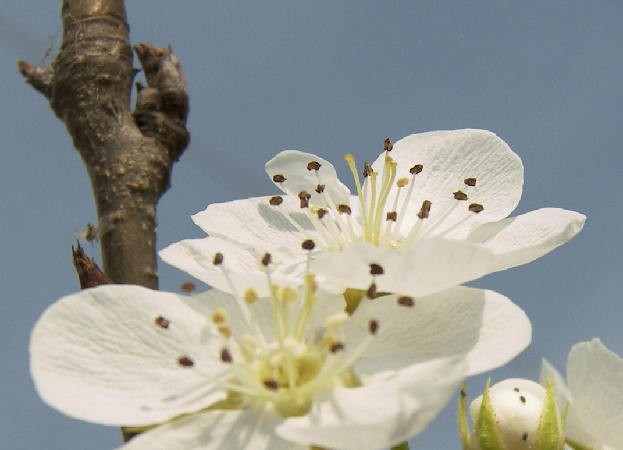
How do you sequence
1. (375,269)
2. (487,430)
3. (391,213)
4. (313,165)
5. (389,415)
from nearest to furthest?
(389,415)
(375,269)
(487,430)
(391,213)
(313,165)

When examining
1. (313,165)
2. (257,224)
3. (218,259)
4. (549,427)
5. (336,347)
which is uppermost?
(313,165)

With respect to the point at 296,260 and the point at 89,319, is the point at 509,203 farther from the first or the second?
the point at 89,319

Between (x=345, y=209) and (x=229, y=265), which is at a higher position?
(x=345, y=209)

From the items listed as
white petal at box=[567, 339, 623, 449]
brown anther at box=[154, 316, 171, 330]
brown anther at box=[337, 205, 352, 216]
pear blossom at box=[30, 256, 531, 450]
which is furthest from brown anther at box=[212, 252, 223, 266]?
white petal at box=[567, 339, 623, 449]

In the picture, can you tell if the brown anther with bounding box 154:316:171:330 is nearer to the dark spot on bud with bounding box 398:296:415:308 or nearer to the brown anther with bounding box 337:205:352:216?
the dark spot on bud with bounding box 398:296:415:308

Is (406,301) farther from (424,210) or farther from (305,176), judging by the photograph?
(305,176)

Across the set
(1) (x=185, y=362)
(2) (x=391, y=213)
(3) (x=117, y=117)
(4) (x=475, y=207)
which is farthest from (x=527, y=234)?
(3) (x=117, y=117)
